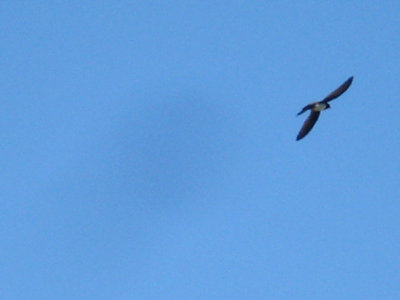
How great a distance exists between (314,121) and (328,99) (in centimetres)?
80

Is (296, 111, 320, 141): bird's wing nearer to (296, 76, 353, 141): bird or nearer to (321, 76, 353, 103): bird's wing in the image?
(296, 76, 353, 141): bird

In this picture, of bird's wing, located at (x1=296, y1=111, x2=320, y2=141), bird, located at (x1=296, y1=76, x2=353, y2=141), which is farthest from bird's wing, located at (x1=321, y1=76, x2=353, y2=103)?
bird's wing, located at (x1=296, y1=111, x2=320, y2=141)

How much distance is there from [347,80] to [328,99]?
93 centimetres

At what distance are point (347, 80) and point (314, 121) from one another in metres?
1.70

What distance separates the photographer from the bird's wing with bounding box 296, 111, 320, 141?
2841cm

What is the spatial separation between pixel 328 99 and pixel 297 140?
1.61 metres

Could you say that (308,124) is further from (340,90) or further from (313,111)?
(340,90)

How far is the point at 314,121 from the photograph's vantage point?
2852 cm

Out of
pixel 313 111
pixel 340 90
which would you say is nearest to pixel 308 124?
pixel 313 111

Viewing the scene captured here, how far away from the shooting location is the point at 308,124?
2845 centimetres

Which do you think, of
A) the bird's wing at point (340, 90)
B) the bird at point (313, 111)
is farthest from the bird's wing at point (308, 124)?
the bird's wing at point (340, 90)

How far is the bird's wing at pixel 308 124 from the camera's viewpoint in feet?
93.2

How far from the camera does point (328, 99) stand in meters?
28.2

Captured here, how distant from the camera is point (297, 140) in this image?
27875mm
